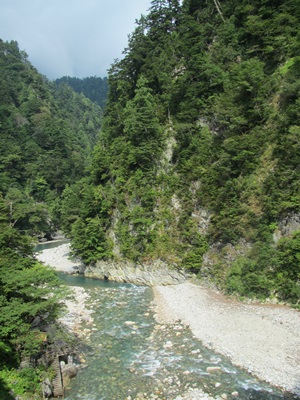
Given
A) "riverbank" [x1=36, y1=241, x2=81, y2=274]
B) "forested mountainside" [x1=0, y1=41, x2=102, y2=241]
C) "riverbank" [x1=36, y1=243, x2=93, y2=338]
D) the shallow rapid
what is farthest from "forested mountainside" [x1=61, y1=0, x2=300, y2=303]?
"forested mountainside" [x1=0, y1=41, x2=102, y2=241]

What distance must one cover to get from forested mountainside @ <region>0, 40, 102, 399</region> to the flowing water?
2.64 m

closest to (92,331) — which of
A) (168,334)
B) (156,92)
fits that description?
(168,334)

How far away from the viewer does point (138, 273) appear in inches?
1086

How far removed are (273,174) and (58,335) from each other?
683 inches

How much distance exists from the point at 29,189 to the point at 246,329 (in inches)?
2228

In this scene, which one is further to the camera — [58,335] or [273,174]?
[273,174]

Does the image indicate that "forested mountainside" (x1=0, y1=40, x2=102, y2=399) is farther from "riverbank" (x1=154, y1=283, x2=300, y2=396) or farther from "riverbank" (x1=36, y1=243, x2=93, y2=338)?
"riverbank" (x1=154, y1=283, x2=300, y2=396)

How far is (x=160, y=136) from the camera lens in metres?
32.7

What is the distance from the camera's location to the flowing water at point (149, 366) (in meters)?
11.7

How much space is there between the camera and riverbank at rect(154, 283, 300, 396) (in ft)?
40.9

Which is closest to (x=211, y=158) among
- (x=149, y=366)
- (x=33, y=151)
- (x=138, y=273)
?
(x=138, y=273)

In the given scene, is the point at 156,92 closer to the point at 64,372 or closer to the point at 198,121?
the point at 198,121

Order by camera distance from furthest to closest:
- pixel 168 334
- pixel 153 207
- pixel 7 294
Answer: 1. pixel 153 207
2. pixel 168 334
3. pixel 7 294

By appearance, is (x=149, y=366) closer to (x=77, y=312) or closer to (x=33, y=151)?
(x=77, y=312)
